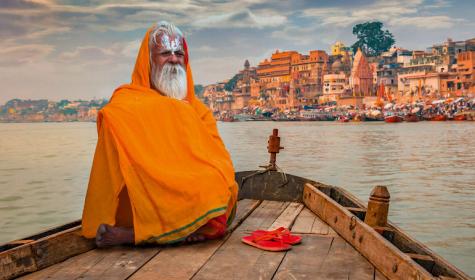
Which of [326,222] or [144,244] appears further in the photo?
[326,222]

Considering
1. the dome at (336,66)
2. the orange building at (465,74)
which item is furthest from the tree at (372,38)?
the orange building at (465,74)

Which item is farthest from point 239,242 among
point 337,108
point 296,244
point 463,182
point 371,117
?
point 337,108

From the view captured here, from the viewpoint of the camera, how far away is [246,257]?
3.40 metres

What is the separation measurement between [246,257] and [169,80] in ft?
3.84

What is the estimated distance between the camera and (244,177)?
5.54 m

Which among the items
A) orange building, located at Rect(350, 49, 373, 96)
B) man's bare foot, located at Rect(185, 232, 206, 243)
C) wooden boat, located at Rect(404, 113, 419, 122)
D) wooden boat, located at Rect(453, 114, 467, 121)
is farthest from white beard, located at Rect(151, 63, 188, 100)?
orange building, located at Rect(350, 49, 373, 96)

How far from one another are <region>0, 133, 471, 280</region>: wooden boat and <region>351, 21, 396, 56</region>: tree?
117m

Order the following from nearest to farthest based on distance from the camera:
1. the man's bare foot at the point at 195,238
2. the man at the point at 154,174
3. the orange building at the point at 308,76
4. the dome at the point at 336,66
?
the man at the point at 154,174, the man's bare foot at the point at 195,238, the orange building at the point at 308,76, the dome at the point at 336,66

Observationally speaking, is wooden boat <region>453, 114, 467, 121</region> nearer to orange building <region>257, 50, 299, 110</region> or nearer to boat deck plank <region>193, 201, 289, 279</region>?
orange building <region>257, 50, 299, 110</region>

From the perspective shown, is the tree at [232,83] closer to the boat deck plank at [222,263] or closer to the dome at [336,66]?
the dome at [336,66]

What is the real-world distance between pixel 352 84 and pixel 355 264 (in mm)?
101294

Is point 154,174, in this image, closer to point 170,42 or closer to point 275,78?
point 170,42

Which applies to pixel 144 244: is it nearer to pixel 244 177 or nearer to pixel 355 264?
pixel 355 264

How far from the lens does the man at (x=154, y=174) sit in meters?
3.53
